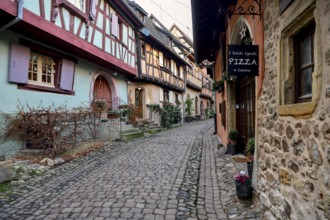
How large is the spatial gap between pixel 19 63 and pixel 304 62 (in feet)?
22.3

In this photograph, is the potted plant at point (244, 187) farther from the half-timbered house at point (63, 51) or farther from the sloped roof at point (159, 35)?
the sloped roof at point (159, 35)

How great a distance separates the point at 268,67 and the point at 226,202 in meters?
1.99

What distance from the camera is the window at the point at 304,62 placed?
7.78 ft

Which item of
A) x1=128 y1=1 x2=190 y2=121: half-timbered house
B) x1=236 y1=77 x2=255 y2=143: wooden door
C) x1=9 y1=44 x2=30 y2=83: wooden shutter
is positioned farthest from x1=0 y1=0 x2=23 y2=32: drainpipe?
x1=128 y1=1 x2=190 y2=121: half-timbered house

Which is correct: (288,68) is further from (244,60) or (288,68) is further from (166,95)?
(166,95)

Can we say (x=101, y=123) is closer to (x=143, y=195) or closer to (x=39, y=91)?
(x=39, y=91)

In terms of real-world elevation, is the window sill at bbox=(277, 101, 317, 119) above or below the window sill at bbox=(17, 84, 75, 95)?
below

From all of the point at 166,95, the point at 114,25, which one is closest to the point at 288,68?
the point at 114,25

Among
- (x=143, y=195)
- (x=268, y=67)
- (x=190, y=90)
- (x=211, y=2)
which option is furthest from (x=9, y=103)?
(x=190, y=90)

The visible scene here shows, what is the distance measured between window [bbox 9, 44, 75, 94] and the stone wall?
6167 mm

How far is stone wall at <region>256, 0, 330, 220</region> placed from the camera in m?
1.95

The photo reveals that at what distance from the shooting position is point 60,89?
8688 millimetres

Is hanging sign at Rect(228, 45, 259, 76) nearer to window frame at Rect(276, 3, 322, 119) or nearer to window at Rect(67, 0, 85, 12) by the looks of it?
window frame at Rect(276, 3, 322, 119)

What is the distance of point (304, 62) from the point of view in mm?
2494
